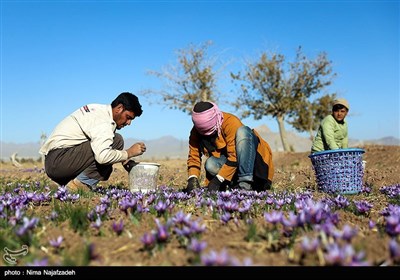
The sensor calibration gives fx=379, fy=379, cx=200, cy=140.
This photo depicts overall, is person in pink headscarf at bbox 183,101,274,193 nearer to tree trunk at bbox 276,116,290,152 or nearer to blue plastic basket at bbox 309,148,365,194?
blue plastic basket at bbox 309,148,365,194

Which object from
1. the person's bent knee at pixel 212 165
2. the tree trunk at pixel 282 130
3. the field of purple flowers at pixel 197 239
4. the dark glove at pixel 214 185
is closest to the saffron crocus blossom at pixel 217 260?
the field of purple flowers at pixel 197 239

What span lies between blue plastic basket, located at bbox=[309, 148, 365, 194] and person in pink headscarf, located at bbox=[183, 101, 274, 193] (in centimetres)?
85

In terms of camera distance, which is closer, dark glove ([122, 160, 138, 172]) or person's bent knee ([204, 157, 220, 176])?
dark glove ([122, 160, 138, 172])

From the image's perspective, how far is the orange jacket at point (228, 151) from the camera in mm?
4926

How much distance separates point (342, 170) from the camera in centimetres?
546

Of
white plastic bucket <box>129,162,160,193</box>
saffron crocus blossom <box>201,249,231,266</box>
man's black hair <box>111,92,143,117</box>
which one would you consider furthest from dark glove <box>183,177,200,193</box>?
saffron crocus blossom <box>201,249,231,266</box>

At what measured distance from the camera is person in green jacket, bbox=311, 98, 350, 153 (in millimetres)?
6451

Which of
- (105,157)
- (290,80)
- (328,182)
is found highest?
(290,80)

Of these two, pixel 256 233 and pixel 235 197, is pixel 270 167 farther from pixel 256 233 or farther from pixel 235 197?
Result: pixel 256 233
